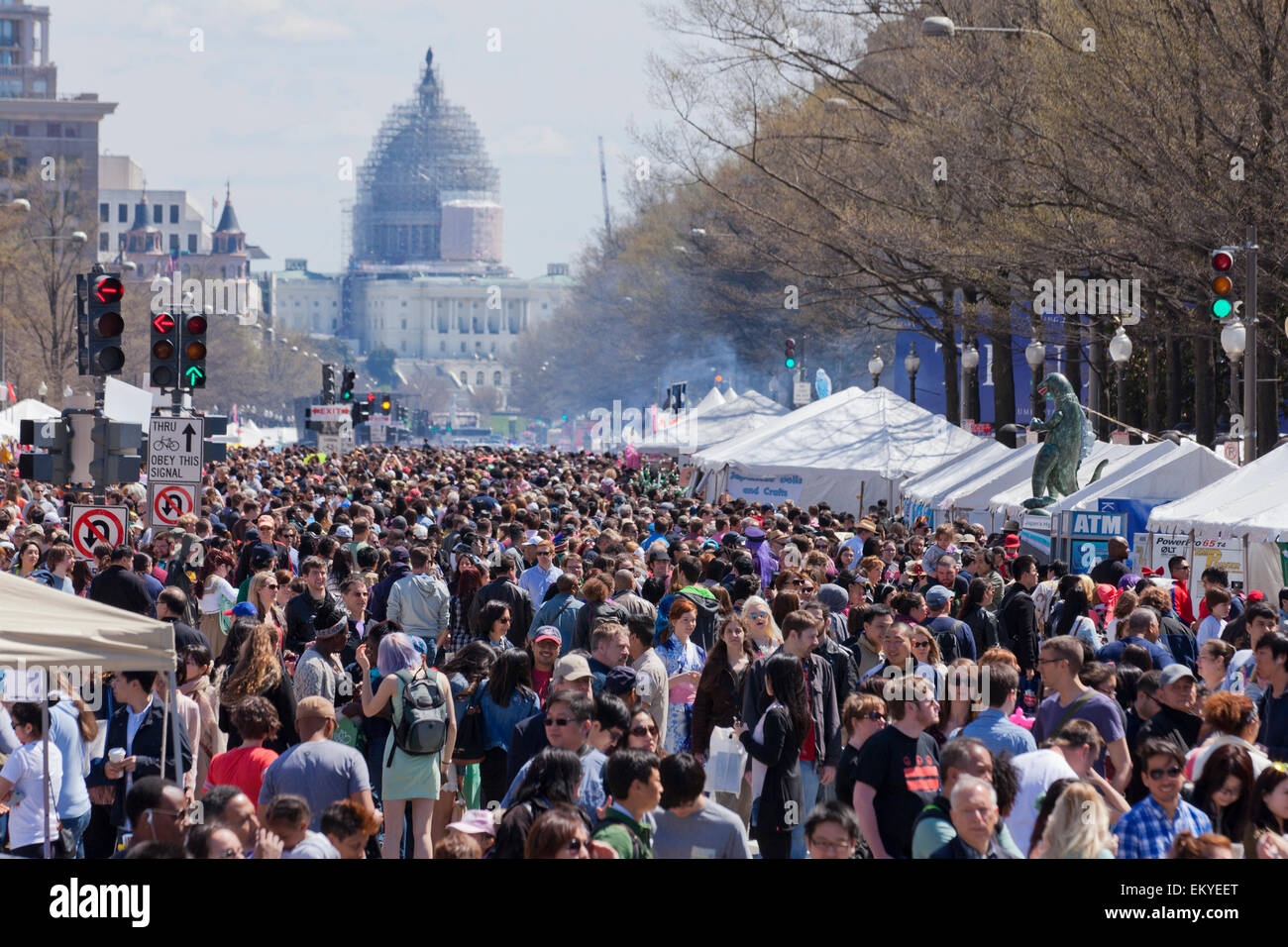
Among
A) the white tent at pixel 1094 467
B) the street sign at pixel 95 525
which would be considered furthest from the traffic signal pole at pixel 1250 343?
the street sign at pixel 95 525

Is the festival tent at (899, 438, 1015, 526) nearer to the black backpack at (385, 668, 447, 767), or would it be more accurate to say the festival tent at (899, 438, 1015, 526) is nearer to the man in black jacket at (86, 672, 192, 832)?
the black backpack at (385, 668, 447, 767)

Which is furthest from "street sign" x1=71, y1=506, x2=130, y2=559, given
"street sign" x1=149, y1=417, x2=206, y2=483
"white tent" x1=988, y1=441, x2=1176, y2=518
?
"white tent" x1=988, y1=441, x2=1176, y2=518

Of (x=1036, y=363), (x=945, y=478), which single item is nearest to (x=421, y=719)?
(x=945, y=478)

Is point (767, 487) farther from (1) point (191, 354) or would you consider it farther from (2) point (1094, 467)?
(1) point (191, 354)

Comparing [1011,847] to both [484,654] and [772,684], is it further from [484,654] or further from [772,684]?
[484,654]

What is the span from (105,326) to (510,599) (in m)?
5.16

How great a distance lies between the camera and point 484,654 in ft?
33.8

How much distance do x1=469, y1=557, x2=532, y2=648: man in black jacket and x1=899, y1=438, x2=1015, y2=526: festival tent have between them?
10.8 meters

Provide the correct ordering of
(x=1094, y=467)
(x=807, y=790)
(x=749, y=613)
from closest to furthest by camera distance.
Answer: (x=807, y=790) → (x=749, y=613) → (x=1094, y=467)

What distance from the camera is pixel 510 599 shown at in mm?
13938

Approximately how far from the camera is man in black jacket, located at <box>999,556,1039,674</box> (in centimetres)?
1366

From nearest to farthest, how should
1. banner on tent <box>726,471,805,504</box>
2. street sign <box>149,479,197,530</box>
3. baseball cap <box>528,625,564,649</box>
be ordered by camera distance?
baseball cap <box>528,625,564,649</box> < street sign <box>149,479,197,530</box> < banner on tent <box>726,471,805,504</box>
